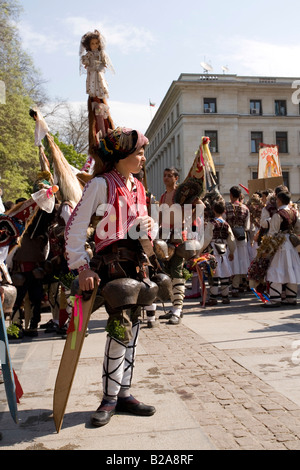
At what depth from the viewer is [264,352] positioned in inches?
194

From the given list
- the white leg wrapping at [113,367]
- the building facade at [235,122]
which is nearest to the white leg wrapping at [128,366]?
the white leg wrapping at [113,367]

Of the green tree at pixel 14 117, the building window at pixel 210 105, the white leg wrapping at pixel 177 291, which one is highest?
the building window at pixel 210 105

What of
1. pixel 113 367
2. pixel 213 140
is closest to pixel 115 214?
pixel 113 367

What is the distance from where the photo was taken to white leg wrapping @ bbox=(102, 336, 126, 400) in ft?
10.8

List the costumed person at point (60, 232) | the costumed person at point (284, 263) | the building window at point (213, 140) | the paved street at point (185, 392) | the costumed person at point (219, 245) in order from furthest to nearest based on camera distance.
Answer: the building window at point (213, 140)
the costumed person at point (219, 245)
the costumed person at point (284, 263)
the costumed person at point (60, 232)
the paved street at point (185, 392)

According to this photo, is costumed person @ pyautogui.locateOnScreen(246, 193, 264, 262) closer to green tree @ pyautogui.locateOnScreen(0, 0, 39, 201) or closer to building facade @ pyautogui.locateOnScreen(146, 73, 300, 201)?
green tree @ pyautogui.locateOnScreen(0, 0, 39, 201)

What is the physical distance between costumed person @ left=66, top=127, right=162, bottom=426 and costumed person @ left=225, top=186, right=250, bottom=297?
6.51 m

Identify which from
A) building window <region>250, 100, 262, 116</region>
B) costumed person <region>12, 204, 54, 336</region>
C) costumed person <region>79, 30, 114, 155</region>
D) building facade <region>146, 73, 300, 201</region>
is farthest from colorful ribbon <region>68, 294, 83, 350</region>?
building window <region>250, 100, 262, 116</region>

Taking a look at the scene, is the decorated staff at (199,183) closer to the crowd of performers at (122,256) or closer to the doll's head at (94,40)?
the crowd of performers at (122,256)

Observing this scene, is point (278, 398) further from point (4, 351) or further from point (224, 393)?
point (4, 351)

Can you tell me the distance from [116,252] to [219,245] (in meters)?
5.68

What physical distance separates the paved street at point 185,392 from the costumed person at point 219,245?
2.45 metres

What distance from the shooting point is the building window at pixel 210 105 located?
49.1 m

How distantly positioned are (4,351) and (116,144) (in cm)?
156
